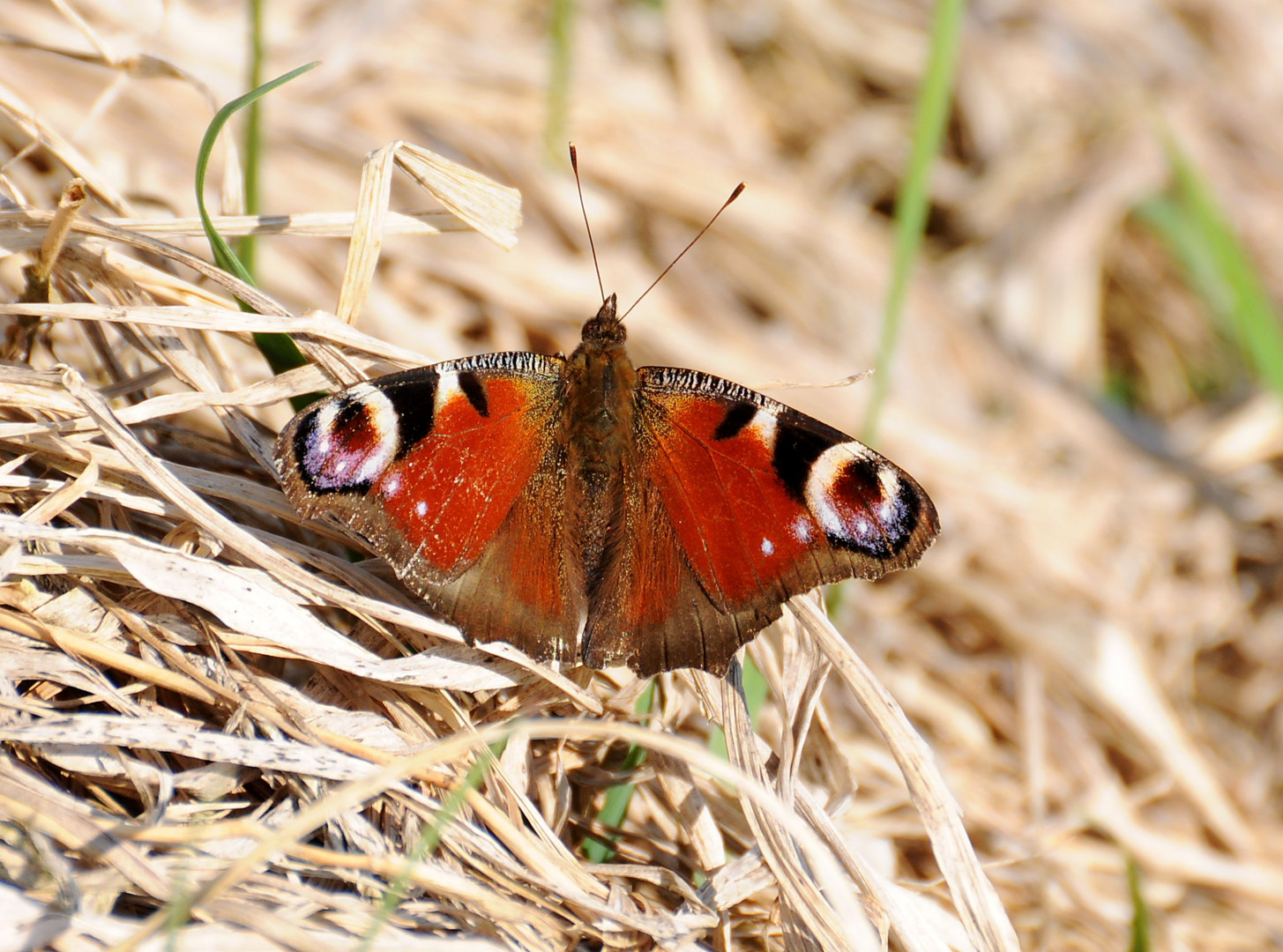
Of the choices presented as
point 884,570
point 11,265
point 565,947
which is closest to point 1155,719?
point 884,570

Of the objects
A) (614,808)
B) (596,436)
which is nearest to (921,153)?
(596,436)

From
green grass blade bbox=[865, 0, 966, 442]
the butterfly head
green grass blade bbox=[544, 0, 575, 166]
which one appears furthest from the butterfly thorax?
green grass blade bbox=[544, 0, 575, 166]

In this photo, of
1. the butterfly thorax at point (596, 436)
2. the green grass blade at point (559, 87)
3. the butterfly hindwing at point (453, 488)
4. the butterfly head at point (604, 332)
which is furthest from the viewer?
the green grass blade at point (559, 87)

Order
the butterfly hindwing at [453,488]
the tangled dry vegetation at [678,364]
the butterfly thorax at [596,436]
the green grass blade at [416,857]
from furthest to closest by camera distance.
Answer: the butterfly thorax at [596,436] → the butterfly hindwing at [453,488] → the tangled dry vegetation at [678,364] → the green grass blade at [416,857]

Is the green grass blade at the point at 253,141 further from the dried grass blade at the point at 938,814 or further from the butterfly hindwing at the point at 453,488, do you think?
the dried grass blade at the point at 938,814

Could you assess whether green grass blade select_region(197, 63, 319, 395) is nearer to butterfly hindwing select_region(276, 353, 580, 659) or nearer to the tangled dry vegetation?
the tangled dry vegetation

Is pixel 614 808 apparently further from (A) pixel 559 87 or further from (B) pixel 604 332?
(A) pixel 559 87

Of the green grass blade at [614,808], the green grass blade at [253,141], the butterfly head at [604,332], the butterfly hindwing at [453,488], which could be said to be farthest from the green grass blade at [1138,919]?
the green grass blade at [253,141]
